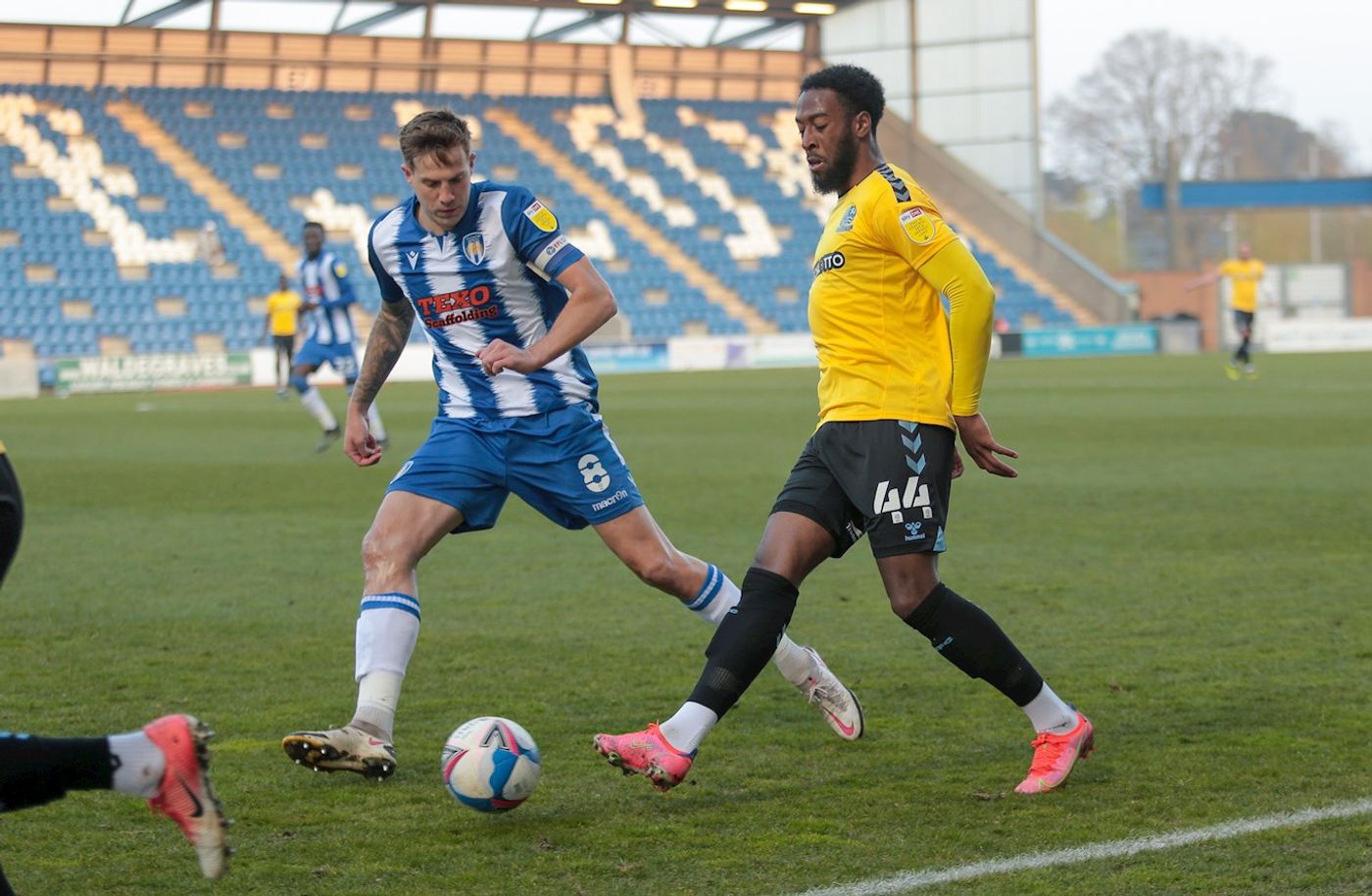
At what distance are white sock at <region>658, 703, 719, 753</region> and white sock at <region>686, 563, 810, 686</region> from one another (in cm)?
68

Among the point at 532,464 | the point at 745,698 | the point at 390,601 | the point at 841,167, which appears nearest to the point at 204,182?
the point at 745,698

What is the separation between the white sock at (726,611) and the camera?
509cm

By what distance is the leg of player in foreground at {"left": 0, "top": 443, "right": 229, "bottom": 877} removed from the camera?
3.19 m

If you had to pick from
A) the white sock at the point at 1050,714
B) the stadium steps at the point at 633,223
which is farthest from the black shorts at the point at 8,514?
the stadium steps at the point at 633,223

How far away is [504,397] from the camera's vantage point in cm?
509

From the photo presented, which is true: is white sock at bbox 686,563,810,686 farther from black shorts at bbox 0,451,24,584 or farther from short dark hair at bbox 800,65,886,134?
black shorts at bbox 0,451,24,584

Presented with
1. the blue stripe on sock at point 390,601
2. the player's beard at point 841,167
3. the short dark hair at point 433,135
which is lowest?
the blue stripe on sock at point 390,601

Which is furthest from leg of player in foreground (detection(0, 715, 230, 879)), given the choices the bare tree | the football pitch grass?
the bare tree

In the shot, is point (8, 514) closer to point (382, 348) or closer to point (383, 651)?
point (383, 651)

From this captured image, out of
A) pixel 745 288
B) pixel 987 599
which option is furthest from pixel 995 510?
pixel 745 288

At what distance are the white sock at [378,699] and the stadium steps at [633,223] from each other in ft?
128

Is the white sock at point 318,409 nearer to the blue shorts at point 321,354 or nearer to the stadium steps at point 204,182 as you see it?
the blue shorts at point 321,354

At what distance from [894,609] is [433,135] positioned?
5.85ft

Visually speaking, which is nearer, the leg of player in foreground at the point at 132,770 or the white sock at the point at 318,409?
the leg of player in foreground at the point at 132,770
